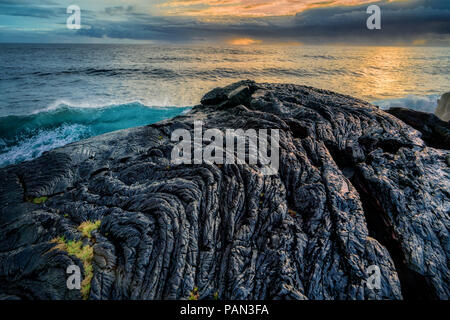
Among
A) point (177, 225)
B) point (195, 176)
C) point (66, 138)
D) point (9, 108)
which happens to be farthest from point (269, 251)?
point (9, 108)

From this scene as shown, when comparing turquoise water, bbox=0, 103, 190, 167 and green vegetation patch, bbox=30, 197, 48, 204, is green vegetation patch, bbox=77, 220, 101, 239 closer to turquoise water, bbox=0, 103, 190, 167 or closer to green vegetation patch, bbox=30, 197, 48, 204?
green vegetation patch, bbox=30, 197, 48, 204

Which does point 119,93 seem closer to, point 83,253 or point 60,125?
point 60,125

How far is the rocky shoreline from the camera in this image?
5.75m

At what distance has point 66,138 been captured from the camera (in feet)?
74.6

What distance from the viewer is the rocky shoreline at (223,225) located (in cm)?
575
